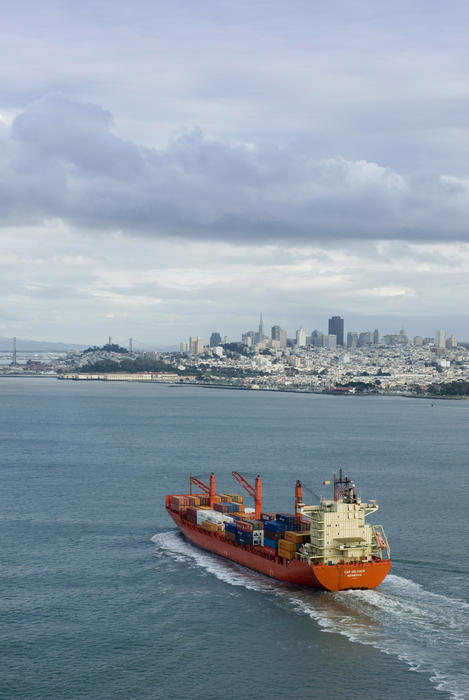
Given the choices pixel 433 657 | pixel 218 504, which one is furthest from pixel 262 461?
pixel 433 657

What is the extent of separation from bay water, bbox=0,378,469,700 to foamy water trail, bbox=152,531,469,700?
0.25 feet

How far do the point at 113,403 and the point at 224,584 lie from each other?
424ft

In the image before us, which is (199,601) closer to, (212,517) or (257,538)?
(257,538)

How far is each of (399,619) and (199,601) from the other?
7.81 meters

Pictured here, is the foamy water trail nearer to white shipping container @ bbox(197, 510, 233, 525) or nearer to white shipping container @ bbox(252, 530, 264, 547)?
white shipping container @ bbox(252, 530, 264, 547)

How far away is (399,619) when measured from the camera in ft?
101

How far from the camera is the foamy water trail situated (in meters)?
26.8

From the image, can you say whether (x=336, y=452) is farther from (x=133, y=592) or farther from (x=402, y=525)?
(x=133, y=592)

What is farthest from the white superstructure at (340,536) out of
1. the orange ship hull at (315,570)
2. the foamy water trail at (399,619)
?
the foamy water trail at (399,619)

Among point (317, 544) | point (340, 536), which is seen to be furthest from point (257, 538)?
point (340, 536)

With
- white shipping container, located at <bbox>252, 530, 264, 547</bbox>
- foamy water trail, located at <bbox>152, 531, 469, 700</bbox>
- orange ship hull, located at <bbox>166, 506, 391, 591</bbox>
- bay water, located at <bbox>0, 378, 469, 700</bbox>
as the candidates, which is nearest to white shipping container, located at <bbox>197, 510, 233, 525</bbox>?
bay water, located at <bbox>0, 378, 469, 700</bbox>

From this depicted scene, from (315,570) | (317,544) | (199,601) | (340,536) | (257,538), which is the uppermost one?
(340,536)

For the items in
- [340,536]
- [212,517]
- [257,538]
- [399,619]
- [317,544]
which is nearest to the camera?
[399,619]

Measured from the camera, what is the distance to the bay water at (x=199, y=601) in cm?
2605
